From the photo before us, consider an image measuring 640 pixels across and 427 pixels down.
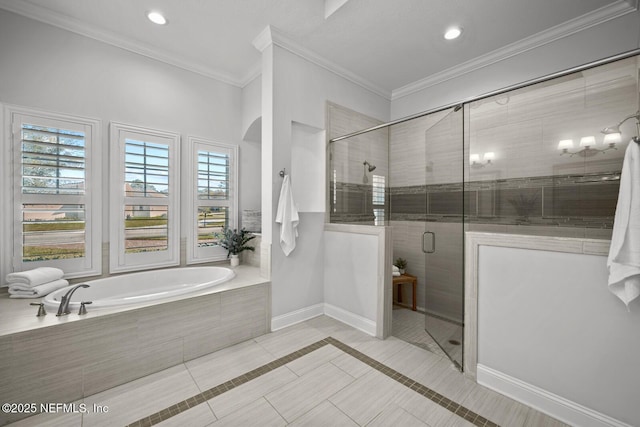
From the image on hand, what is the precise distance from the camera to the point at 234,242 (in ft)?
10.6

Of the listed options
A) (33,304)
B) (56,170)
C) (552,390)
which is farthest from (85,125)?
(552,390)

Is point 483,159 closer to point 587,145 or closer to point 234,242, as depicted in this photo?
point 587,145

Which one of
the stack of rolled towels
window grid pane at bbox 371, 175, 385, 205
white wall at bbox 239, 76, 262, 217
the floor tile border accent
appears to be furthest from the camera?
white wall at bbox 239, 76, 262, 217

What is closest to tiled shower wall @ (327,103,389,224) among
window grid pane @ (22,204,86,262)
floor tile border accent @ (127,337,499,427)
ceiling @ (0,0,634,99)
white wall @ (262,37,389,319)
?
white wall @ (262,37,389,319)

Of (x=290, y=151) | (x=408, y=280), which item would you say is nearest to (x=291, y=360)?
(x=408, y=280)

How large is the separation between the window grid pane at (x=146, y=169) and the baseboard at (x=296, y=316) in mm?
1890

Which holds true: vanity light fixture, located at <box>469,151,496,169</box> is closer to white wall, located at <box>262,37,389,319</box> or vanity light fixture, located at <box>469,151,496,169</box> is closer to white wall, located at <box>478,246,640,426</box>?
white wall, located at <box>478,246,640,426</box>

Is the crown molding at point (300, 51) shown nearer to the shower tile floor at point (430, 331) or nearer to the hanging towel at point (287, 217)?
the hanging towel at point (287, 217)

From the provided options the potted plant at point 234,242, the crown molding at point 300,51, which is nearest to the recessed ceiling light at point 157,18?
the crown molding at point 300,51

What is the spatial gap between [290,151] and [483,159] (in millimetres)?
1708

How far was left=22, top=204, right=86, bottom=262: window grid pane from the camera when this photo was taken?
7.48 ft

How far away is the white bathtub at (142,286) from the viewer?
195cm

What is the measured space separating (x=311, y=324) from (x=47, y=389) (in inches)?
76.4

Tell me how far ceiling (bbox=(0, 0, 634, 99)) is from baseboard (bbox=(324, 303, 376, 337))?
273 centimetres
